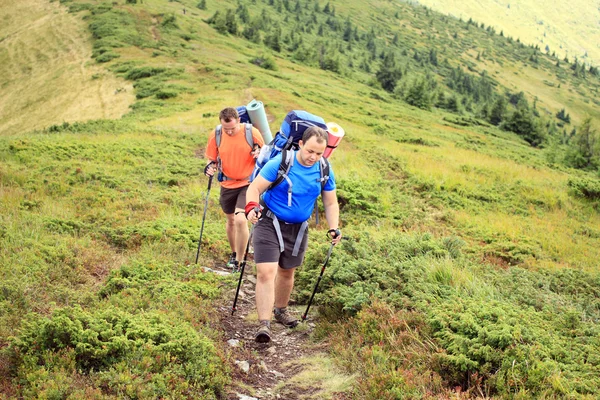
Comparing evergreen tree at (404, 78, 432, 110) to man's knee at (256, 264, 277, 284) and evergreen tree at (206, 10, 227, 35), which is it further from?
man's knee at (256, 264, 277, 284)

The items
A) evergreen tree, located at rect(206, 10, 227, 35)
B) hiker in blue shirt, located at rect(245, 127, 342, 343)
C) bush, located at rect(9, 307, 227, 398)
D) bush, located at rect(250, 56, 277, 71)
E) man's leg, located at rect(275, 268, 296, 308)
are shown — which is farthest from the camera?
evergreen tree, located at rect(206, 10, 227, 35)

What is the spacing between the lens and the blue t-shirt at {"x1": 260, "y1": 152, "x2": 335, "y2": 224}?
5566 millimetres

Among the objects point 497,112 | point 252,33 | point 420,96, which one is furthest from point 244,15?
point 497,112

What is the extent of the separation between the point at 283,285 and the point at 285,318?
0.49 m

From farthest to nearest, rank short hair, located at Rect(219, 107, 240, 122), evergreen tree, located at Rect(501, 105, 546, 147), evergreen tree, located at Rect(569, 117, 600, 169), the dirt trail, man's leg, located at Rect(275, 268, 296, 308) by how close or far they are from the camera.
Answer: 1. evergreen tree, located at Rect(501, 105, 546, 147)
2. evergreen tree, located at Rect(569, 117, 600, 169)
3. short hair, located at Rect(219, 107, 240, 122)
4. man's leg, located at Rect(275, 268, 296, 308)
5. the dirt trail

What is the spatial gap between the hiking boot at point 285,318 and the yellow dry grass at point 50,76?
30.3 meters

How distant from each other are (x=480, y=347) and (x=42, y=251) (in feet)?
19.6

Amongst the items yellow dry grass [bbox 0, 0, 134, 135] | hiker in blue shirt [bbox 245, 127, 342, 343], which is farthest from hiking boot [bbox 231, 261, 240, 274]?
yellow dry grass [bbox 0, 0, 134, 135]

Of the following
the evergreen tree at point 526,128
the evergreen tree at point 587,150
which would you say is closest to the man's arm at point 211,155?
the evergreen tree at point 587,150

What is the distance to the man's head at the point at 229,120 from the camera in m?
7.52

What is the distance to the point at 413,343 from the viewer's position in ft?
17.0

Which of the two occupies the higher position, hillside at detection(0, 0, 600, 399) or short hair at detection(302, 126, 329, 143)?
short hair at detection(302, 126, 329, 143)

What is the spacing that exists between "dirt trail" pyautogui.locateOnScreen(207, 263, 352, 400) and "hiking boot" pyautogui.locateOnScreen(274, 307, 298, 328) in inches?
2.6

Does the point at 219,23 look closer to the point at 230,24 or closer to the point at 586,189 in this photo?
the point at 230,24
